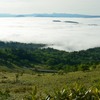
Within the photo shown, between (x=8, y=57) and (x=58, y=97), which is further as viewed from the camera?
(x=8, y=57)

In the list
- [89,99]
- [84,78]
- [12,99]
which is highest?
[89,99]

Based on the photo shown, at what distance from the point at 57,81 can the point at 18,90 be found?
25.2ft

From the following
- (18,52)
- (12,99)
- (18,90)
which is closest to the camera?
(12,99)

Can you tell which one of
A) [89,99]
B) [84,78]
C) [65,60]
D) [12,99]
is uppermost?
[89,99]

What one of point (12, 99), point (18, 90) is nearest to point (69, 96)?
point (12, 99)

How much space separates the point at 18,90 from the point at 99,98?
20.0 m

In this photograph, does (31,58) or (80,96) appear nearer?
(80,96)

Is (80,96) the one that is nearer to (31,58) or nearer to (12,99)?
(12,99)

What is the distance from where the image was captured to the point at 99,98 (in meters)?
8.33

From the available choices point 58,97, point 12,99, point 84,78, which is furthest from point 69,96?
point 84,78

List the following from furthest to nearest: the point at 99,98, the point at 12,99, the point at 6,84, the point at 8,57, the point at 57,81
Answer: the point at 8,57 → the point at 57,81 → the point at 6,84 → the point at 12,99 → the point at 99,98

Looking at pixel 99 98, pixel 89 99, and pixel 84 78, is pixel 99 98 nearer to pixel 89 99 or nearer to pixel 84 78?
pixel 89 99

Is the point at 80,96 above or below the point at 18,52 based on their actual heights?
above

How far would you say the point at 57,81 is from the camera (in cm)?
Result: 3481
